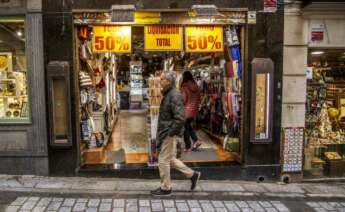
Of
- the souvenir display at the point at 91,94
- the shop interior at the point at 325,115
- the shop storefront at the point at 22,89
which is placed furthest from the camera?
the souvenir display at the point at 91,94

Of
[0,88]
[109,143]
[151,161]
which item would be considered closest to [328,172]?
[151,161]

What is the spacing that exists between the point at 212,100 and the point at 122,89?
22.8ft

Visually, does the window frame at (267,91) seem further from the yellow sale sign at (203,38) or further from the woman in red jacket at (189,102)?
the woman in red jacket at (189,102)

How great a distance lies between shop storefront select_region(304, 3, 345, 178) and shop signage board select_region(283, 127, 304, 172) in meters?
0.36

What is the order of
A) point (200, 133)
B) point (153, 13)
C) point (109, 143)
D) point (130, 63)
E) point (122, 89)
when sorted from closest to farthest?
point (153, 13)
point (109, 143)
point (200, 133)
point (130, 63)
point (122, 89)

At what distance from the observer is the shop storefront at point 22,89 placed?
21.5 ft

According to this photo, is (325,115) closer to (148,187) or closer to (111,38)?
(148,187)

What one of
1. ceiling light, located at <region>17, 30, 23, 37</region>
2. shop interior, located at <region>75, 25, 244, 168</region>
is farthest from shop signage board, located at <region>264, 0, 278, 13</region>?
ceiling light, located at <region>17, 30, 23, 37</region>

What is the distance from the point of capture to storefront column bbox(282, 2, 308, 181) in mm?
6781

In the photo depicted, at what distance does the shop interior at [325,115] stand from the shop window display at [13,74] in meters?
5.77

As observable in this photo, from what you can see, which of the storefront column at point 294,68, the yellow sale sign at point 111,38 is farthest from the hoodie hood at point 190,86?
the storefront column at point 294,68

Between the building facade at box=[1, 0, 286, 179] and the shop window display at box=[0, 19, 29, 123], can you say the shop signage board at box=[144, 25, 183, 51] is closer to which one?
the building facade at box=[1, 0, 286, 179]

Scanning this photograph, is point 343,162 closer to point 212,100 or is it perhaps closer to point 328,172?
point 328,172

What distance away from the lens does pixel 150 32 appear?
694 cm
